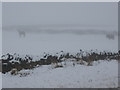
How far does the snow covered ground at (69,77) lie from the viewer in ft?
33.8

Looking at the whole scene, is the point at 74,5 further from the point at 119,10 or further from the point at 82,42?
the point at 82,42

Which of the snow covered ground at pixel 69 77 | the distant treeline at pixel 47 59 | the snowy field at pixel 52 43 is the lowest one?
the snow covered ground at pixel 69 77

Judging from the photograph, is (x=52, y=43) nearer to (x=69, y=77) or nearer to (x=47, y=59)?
(x=47, y=59)

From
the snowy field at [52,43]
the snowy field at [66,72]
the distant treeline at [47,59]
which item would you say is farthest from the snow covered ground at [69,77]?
the snowy field at [52,43]

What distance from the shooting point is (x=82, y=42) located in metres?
19.9

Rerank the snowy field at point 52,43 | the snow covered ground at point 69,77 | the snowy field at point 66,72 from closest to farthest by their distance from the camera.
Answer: the snow covered ground at point 69,77, the snowy field at point 66,72, the snowy field at point 52,43

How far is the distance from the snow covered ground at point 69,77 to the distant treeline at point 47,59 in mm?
859

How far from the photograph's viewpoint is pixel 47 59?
1466 cm

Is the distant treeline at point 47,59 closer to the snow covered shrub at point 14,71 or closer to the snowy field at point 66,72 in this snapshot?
the snow covered shrub at point 14,71

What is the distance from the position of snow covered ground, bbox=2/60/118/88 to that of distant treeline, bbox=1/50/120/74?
86cm

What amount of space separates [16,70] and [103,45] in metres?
8.12

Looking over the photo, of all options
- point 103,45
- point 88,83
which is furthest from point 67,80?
point 103,45

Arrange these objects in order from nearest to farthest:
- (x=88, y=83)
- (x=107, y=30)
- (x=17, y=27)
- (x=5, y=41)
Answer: (x=88, y=83), (x=5, y=41), (x=107, y=30), (x=17, y=27)

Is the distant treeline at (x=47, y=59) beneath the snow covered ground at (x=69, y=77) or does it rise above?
above
